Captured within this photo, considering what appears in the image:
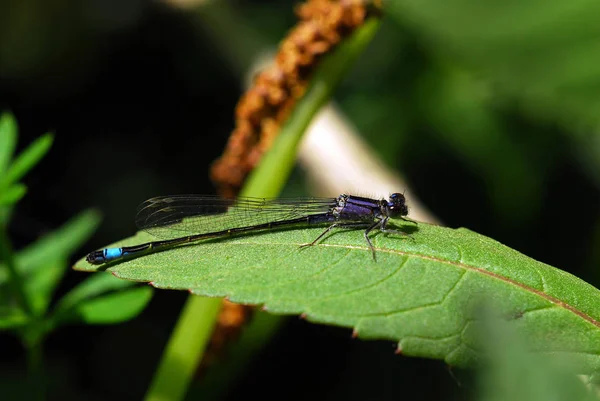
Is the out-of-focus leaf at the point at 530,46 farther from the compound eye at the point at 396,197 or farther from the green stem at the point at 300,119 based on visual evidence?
the compound eye at the point at 396,197

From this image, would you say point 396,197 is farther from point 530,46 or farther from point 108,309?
point 530,46

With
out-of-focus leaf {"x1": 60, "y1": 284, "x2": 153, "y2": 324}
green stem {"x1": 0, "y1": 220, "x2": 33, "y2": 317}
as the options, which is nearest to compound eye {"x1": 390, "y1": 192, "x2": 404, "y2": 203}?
out-of-focus leaf {"x1": 60, "y1": 284, "x2": 153, "y2": 324}

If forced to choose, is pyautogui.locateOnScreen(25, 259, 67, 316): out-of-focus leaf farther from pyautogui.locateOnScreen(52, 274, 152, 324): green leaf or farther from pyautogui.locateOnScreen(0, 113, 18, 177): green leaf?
pyautogui.locateOnScreen(0, 113, 18, 177): green leaf

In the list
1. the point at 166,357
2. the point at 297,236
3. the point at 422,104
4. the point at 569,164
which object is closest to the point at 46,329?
the point at 166,357

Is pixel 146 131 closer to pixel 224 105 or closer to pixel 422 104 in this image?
pixel 224 105

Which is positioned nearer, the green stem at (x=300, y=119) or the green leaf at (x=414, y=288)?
the green leaf at (x=414, y=288)

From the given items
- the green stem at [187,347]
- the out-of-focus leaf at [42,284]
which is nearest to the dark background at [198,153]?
the out-of-focus leaf at [42,284]

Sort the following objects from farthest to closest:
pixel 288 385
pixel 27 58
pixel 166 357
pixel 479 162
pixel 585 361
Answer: pixel 27 58
pixel 479 162
pixel 288 385
pixel 166 357
pixel 585 361
